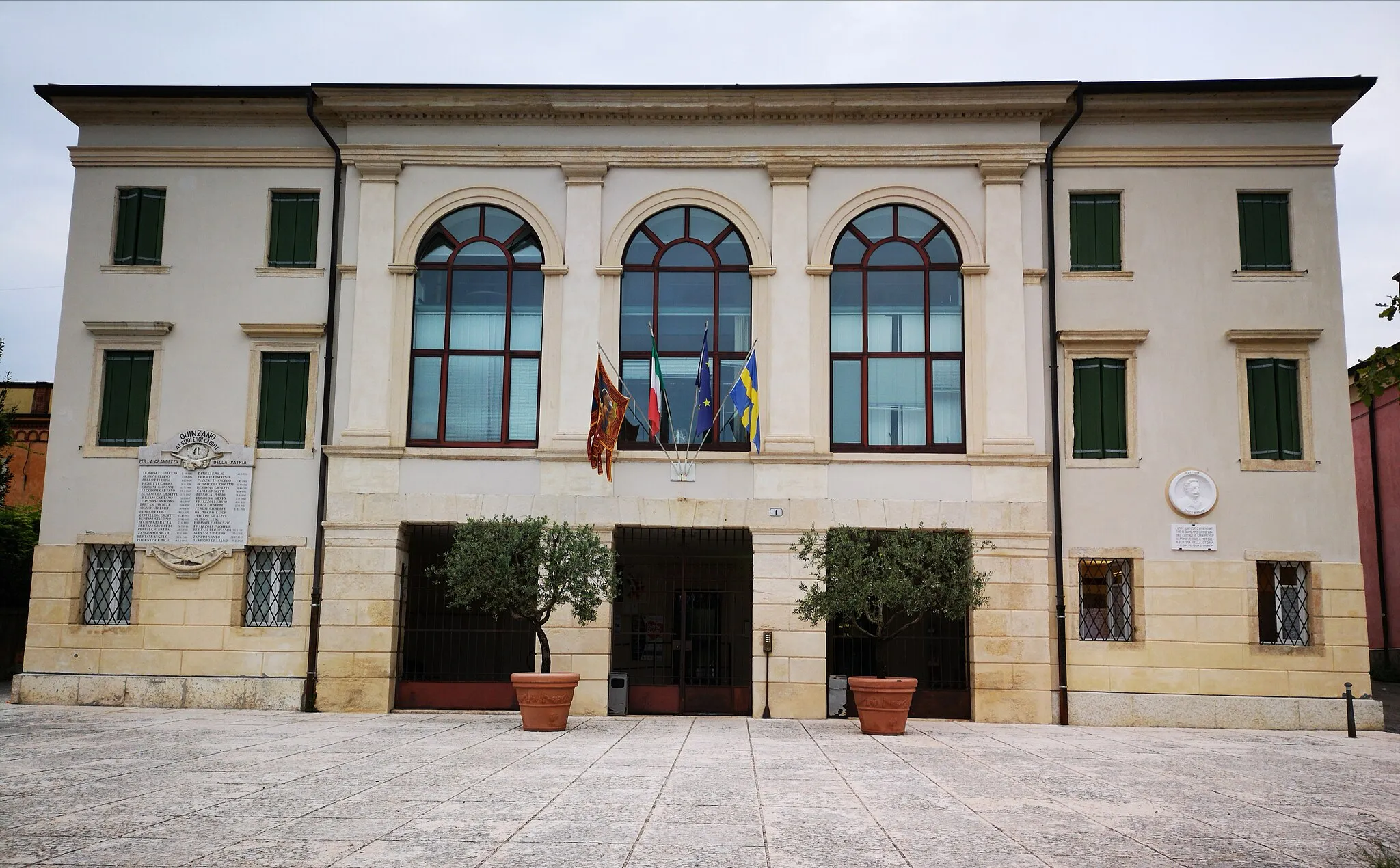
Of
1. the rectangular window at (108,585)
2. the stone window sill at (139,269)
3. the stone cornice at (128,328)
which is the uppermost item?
the stone window sill at (139,269)

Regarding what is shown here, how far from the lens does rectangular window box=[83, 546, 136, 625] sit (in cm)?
2194

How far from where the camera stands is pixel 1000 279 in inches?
859

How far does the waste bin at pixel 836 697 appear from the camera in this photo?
21984mm

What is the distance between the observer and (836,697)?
72.4 ft

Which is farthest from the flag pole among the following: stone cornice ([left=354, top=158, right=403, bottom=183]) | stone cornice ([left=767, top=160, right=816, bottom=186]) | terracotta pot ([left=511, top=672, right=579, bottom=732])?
terracotta pot ([left=511, top=672, right=579, bottom=732])

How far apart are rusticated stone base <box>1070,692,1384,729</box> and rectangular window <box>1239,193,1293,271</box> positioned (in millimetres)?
7561

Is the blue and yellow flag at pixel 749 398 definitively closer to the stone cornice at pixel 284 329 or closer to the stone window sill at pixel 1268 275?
the stone cornice at pixel 284 329

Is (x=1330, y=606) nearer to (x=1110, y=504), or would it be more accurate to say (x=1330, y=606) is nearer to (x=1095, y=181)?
(x=1110, y=504)

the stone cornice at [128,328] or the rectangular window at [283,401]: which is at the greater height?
the stone cornice at [128,328]

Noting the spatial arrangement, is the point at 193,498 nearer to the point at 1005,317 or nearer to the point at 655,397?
the point at 655,397

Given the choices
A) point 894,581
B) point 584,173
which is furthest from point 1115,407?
point 584,173

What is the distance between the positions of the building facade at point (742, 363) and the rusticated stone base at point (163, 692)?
0.21ft

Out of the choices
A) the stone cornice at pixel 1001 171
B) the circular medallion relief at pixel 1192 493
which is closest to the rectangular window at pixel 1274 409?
the circular medallion relief at pixel 1192 493

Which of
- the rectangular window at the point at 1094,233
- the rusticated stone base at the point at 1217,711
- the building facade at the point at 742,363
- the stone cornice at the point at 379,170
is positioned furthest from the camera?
the stone cornice at the point at 379,170
